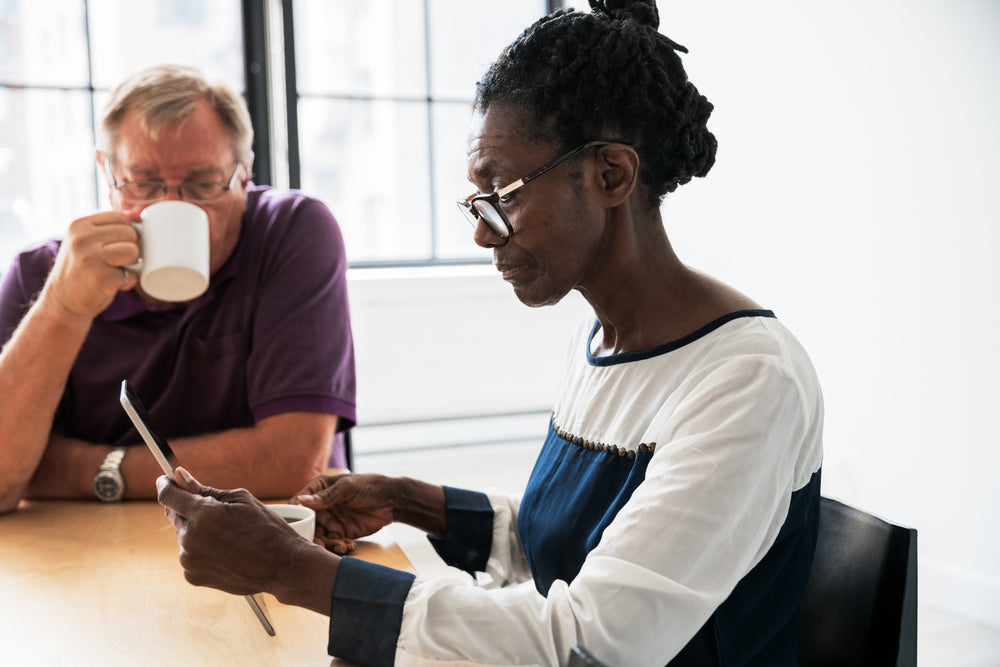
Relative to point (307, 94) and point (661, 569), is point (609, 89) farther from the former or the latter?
point (307, 94)

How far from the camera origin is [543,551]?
3.51ft

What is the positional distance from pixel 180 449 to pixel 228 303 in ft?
1.04

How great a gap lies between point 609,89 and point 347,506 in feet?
2.05

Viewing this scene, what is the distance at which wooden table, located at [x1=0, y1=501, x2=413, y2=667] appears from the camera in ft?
2.74

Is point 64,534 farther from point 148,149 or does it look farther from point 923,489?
point 923,489

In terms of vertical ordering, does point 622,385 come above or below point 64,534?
above

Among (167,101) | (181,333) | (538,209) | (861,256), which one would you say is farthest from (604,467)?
(861,256)

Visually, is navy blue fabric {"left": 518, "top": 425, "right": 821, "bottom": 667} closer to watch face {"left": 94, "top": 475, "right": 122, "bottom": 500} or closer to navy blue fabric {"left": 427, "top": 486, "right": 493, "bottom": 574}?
navy blue fabric {"left": 427, "top": 486, "right": 493, "bottom": 574}

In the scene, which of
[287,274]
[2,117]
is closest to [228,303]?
[287,274]

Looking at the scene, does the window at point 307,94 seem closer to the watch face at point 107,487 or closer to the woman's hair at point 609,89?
the watch face at point 107,487

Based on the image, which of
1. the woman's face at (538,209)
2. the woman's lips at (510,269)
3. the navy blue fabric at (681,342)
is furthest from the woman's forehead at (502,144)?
the navy blue fabric at (681,342)

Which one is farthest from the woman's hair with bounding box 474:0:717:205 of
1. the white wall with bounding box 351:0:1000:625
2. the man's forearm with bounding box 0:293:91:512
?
the white wall with bounding box 351:0:1000:625

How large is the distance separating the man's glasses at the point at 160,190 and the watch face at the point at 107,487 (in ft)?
1.59

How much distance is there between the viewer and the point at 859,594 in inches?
35.3
